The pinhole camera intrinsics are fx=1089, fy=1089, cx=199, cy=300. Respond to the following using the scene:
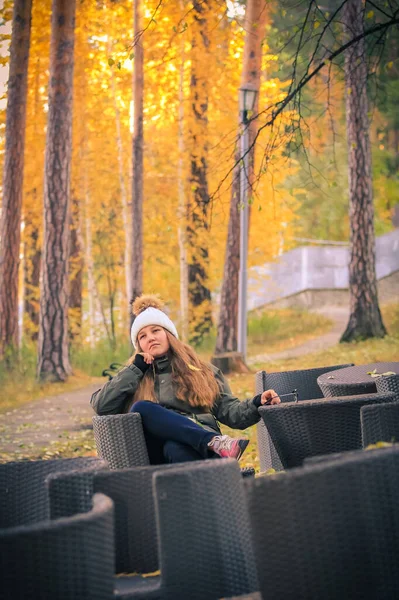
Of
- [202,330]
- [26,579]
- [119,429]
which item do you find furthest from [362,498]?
[202,330]

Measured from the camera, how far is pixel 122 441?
4.74 m

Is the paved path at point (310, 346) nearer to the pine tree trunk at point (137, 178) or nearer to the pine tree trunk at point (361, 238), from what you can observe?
the pine tree trunk at point (361, 238)

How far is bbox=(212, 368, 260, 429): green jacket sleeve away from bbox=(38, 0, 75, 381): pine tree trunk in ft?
28.1

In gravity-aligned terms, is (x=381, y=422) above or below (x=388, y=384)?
below

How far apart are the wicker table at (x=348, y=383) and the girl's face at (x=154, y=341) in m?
0.82

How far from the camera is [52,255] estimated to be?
14.3 metres

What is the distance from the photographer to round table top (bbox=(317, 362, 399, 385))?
5.51 metres

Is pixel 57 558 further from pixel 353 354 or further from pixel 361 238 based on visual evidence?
pixel 361 238

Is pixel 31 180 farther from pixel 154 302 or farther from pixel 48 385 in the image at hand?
pixel 154 302

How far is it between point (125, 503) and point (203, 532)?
1.62 ft

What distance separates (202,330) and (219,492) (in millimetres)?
16809

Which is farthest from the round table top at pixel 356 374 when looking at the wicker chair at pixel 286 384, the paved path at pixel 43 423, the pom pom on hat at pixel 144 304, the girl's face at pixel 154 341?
the paved path at pixel 43 423

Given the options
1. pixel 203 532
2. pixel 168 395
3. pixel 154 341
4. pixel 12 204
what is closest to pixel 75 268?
pixel 12 204

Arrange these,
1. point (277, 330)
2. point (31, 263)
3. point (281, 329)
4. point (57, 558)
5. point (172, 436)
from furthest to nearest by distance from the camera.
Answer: point (281, 329) < point (277, 330) < point (31, 263) < point (172, 436) < point (57, 558)
